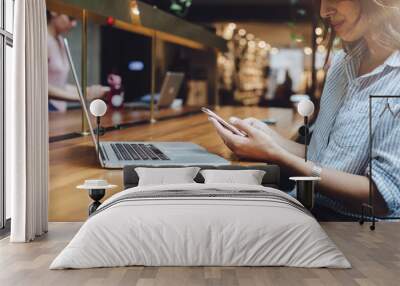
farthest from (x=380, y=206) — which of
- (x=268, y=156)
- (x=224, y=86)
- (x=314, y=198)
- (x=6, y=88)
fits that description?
(x=6, y=88)

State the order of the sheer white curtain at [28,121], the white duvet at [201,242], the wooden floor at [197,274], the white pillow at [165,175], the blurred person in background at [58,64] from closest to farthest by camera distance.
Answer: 1. the wooden floor at [197,274]
2. the white duvet at [201,242]
3. the sheer white curtain at [28,121]
4. the white pillow at [165,175]
5. the blurred person in background at [58,64]

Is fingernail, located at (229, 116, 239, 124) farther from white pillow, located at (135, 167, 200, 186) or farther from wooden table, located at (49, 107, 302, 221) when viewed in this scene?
white pillow, located at (135, 167, 200, 186)

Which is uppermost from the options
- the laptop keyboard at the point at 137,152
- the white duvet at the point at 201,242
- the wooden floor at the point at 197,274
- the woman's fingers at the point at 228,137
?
the woman's fingers at the point at 228,137

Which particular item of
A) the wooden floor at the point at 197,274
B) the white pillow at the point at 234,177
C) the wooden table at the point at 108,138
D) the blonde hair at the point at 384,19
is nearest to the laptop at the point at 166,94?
the wooden table at the point at 108,138

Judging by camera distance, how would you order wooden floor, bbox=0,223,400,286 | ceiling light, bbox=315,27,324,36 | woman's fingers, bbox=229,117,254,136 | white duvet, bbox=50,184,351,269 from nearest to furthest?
wooden floor, bbox=0,223,400,286, white duvet, bbox=50,184,351,269, woman's fingers, bbox=229,117,254,136, ceiling light, bbox=315,27,324,36

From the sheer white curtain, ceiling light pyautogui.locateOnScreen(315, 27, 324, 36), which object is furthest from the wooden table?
ceiling light pyautogui.locateOnScreen(315, 27, 324, 36)

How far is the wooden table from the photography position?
681cm

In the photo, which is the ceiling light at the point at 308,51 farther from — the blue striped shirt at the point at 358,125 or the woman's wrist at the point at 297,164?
the woman's wrist at the point at 297,164

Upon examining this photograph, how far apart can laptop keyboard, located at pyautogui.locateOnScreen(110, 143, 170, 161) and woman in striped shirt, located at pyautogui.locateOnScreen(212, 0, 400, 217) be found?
641mm

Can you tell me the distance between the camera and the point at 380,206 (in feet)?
22.6

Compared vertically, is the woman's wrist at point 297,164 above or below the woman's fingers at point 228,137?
below

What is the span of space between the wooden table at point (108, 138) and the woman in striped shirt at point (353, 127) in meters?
0.13

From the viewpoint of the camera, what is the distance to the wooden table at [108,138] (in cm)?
681

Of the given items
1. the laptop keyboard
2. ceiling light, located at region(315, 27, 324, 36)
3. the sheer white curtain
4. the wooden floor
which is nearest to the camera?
the wooden floor
